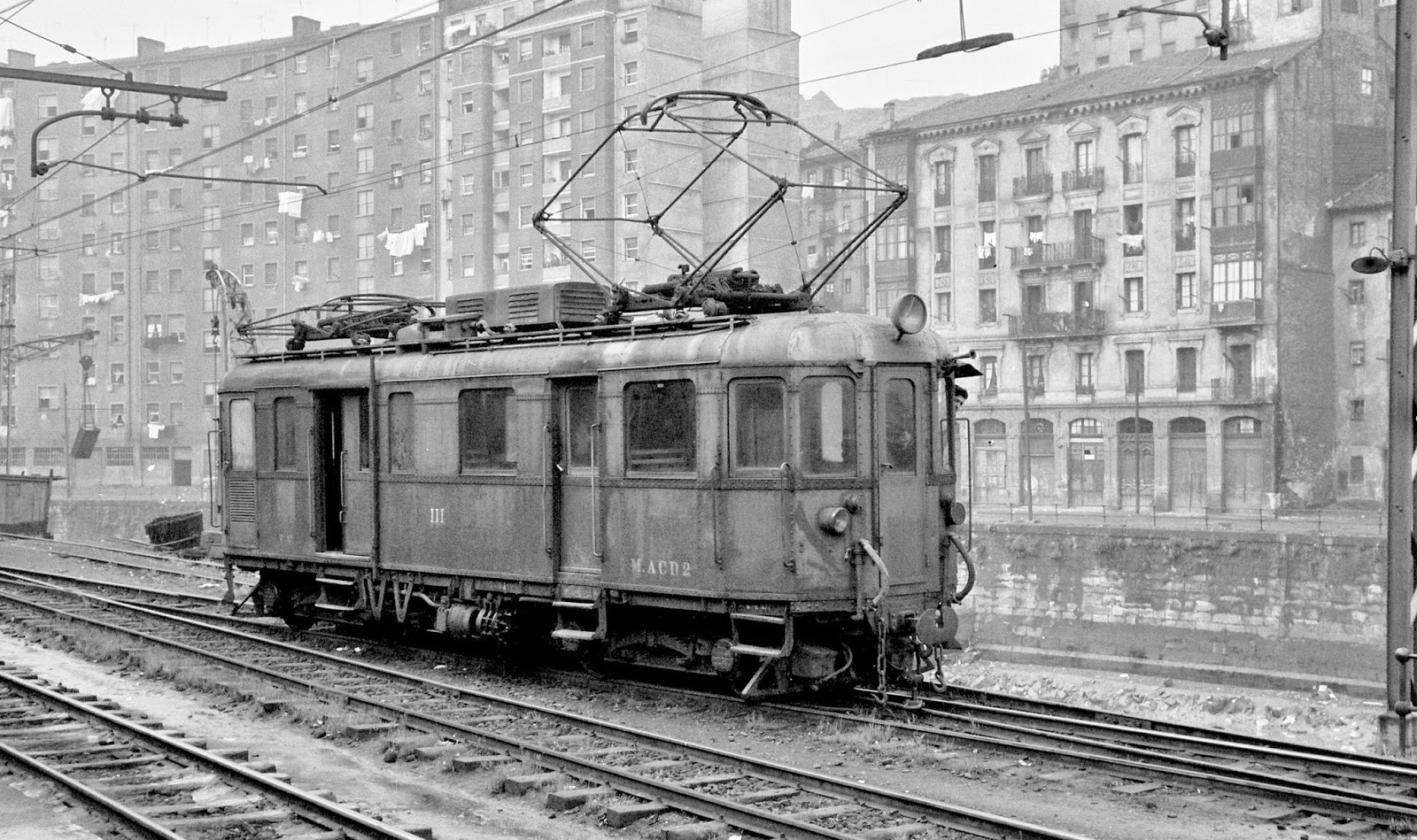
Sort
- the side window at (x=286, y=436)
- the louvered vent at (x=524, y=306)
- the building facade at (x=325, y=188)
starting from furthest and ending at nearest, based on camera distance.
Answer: the building facade at (x=325, y=188) → the side window at (x=286, y=436) → the louvered vent at (x=524, y=306)

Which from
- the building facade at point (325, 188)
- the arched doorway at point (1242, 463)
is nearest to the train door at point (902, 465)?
the arched doorway at point (1242, 463)

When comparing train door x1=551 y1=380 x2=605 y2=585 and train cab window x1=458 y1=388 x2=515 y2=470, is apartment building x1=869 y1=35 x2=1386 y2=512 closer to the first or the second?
train cab window x1=458 y1=388 x2=515 y2=470

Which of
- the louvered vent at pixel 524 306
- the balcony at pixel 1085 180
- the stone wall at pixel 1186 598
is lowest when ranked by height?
the stone wall at pixel 1186 598

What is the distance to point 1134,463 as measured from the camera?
54938 millimetres

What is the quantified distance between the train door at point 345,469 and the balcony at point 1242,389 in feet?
136

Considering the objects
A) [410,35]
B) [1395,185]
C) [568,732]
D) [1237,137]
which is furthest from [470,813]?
[410,35]

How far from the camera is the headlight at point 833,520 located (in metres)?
12.4

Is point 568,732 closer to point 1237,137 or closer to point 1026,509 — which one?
point 1026,509

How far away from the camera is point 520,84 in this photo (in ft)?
242

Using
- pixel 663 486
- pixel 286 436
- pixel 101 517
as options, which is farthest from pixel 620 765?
pixel 101 517

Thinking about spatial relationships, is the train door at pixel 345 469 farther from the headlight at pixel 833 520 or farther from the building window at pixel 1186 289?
the building window at pixel 1186 289

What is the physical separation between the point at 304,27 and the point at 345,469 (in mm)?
77428

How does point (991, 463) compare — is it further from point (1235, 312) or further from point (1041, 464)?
point (1235, 312)

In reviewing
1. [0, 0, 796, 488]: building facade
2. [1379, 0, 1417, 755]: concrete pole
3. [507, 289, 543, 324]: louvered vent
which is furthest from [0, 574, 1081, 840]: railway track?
[0, 0, 796, 488]: building facade
